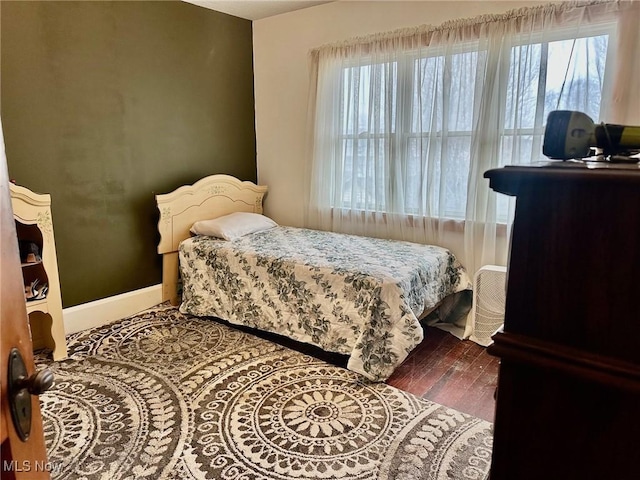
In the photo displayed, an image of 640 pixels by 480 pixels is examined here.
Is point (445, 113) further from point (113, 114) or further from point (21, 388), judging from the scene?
point (21, 388)

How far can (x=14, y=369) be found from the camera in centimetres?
61

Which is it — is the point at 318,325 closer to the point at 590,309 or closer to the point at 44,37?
the point at 590,309

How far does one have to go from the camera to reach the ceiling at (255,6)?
349 cm

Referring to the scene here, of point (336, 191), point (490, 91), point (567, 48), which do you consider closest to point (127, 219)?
point (336, 191)

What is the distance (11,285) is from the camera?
0.63 metres

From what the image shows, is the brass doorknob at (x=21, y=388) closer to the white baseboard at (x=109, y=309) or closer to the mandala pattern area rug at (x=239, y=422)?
the mandala pattern area rug at (x=239, y=422)

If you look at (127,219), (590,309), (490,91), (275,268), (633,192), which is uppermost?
(490,91)

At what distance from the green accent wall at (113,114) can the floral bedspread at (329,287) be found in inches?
21.7

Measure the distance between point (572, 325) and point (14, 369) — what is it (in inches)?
32.8

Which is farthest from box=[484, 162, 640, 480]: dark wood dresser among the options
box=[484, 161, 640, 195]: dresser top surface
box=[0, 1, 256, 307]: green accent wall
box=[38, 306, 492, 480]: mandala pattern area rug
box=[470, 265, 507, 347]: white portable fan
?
box=[0, 1, 256, 307]: green accent wall

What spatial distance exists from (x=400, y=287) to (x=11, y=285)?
1969 mm

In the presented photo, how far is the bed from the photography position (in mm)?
2365

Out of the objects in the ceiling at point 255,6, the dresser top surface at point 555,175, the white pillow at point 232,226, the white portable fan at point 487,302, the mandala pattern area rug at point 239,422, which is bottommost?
the mandala pattern area rug at point 239,422

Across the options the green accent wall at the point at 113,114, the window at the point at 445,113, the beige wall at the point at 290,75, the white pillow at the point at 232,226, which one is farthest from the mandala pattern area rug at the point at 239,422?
the beige wall at the point at 290,75
